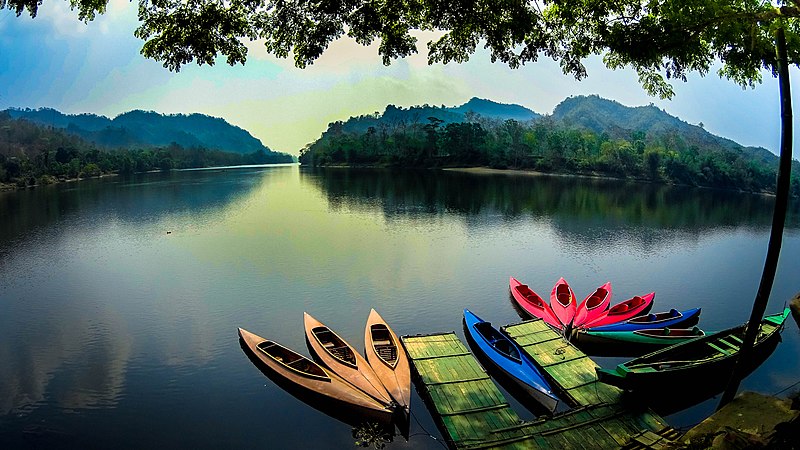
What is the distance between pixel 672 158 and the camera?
80.4m

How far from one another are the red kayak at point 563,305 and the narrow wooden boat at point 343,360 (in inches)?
288

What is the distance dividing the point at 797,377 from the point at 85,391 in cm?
1981

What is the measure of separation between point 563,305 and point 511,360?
219 inches

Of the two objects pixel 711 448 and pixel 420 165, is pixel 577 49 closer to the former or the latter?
pixel 711 448

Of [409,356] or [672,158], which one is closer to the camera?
[409,356]

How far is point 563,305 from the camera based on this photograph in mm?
19172

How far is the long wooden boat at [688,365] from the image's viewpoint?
1229cm

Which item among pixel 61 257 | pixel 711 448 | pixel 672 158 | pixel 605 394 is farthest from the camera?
pixel 672 158

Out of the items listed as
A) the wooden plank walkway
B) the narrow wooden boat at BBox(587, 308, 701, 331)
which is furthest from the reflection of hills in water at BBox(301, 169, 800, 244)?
the wooden plank walkway

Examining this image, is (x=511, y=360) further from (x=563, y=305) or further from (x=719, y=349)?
(x=563, y=305)

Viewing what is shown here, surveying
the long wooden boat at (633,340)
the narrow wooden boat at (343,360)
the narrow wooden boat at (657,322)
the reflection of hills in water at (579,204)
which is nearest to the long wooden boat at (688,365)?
the long wooden boat at (633,340)

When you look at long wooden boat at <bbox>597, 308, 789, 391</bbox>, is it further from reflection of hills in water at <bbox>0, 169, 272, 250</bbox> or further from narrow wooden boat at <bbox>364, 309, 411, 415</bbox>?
reflection of hills in water at <bbox>0, 169, 272, 250</bbox>

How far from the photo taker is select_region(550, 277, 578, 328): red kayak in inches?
713

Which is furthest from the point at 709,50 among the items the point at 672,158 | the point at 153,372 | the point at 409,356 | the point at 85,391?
the point at 672,158
